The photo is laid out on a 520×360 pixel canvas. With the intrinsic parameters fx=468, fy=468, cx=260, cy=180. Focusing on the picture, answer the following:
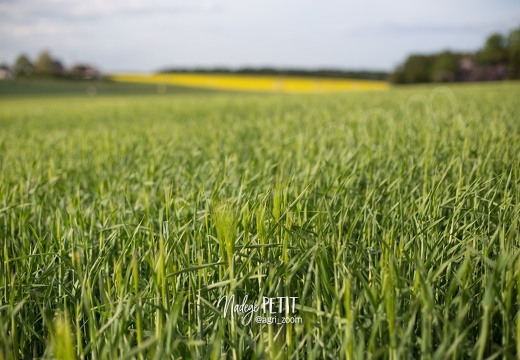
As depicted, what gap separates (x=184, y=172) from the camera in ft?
8.98

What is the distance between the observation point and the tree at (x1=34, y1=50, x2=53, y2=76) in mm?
74625

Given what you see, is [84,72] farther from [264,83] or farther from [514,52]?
[514,52]

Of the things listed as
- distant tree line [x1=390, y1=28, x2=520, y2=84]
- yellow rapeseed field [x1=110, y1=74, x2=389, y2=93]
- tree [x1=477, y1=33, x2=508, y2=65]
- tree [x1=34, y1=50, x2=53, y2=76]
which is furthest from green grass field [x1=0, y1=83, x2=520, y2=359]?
tree [x1=34, y1=50, x2=53, y2=76]

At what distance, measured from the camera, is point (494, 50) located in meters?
41.8

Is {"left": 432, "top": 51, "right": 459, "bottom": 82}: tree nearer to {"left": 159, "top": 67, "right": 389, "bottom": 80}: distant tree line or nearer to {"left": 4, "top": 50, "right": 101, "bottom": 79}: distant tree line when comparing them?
{"left": 159, "top": 67, "right": 389, "bottom": 80}: distant tree line

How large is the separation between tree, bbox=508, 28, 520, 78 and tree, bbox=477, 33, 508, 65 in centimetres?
148

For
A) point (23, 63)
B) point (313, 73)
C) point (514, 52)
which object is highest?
point (23, 63)

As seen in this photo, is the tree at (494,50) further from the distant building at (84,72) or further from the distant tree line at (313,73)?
the distant building at (84,72)

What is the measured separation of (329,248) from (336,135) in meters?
2.47

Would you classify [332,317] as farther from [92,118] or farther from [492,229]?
[92,118]

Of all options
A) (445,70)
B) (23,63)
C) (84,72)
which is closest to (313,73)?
(445,70)

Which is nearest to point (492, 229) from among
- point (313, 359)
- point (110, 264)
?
point (313, 359)

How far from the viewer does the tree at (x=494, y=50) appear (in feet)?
134

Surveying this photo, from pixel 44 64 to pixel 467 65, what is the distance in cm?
6287
